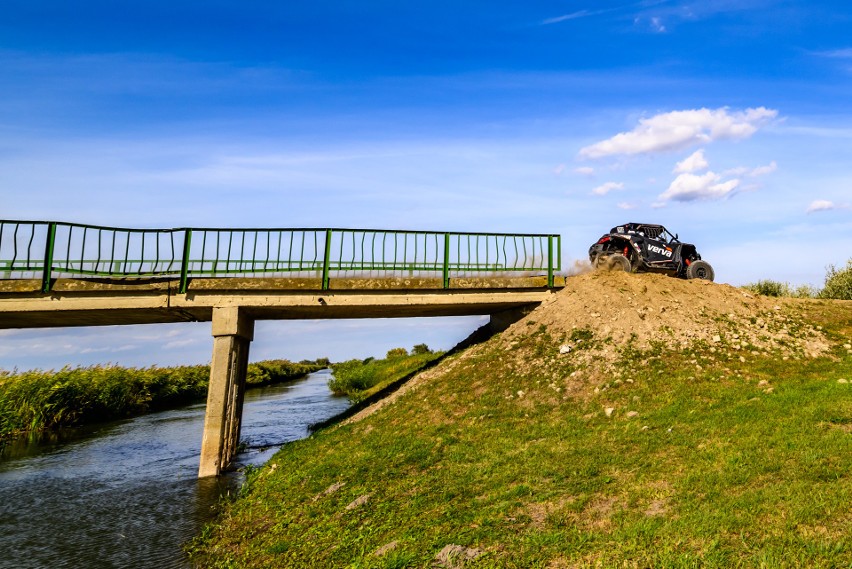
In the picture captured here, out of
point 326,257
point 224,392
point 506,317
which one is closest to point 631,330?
point 506,317

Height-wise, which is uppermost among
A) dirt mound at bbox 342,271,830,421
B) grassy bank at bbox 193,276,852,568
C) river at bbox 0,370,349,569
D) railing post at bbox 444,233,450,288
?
railing post at bbox 444,233,450,288

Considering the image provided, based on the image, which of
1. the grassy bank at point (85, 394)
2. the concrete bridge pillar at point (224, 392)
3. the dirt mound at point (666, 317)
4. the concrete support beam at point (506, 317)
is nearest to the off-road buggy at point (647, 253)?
the dirt mound at point (666, 317)

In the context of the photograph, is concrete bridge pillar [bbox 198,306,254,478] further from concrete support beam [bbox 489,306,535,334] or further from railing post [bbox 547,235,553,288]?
railing post [bbox 547,235,553,288]

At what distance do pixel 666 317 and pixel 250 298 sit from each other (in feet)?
43.5

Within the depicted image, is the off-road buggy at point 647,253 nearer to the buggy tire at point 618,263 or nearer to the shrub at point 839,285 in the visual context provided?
the buggy tire at point 618,263

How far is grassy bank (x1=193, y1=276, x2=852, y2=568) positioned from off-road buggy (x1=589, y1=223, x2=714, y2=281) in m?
4.96

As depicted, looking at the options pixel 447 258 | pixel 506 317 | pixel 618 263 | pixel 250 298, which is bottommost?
pixel 506 317

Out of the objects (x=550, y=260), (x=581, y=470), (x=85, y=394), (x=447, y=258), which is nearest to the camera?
(x=581, y=470)

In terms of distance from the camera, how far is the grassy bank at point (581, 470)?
24.8 feet

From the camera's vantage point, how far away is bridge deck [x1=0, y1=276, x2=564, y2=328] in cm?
1642

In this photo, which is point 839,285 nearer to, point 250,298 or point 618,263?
point 618,263

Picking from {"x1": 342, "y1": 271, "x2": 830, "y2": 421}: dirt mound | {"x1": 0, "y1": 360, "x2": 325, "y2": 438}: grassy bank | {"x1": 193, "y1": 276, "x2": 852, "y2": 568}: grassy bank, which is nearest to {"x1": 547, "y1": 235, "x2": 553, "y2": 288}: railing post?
{"x1": 342, "y1": 271, "x2": 830, "y2": 421}: dirt mound

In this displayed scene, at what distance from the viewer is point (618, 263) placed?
22344 mm

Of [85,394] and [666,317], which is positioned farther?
[85,394]
